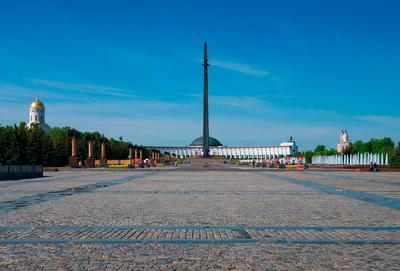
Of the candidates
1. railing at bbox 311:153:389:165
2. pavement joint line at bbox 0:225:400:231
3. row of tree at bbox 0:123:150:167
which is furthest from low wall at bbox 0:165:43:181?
railing at bbox 311:153:389:165

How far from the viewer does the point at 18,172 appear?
87.6ft

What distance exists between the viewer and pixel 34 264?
529 centimetres

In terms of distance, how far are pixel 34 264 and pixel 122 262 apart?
987mm

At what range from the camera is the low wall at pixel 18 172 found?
25266 millimetres

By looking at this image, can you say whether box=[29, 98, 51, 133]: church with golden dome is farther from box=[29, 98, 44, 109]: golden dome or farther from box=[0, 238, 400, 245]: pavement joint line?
box=[0, 238, 400, 245]: pavement joint line

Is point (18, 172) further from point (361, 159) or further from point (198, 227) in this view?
point (361, 159)

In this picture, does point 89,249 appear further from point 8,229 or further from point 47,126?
point 47,126

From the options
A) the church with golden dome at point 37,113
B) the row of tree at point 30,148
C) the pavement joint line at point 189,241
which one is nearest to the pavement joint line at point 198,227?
the pavement joint line at point 189,241

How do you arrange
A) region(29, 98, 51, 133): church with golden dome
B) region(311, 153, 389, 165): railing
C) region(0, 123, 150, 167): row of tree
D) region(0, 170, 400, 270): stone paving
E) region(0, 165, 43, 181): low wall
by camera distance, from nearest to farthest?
region(0, 170, 400, 270): stone paving < region(0, 165, 43, 181): low wall < region(0, 123, 150, 167): row of tree < region(311, 153, 389, 165): railing < region(29, 98, 51, 133): church with golden dome

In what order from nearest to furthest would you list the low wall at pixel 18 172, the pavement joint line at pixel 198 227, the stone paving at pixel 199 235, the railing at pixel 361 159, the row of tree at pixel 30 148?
the stone paving at pixel 199 235 → the pavement joint line at pixel 198 227 → the low wall at pixel 18 172 → the row of tree at pixel 30 148 → the railing at pixel 361 159

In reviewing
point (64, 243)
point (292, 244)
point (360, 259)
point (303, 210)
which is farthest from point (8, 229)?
point (303, 210)

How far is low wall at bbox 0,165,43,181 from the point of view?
995 inches

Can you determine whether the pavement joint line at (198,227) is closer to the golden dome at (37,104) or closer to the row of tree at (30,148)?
the row of tree at (30,148)

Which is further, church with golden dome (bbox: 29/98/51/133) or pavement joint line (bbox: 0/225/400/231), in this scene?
church with golden dome (bbox: 29/98/51/133)
